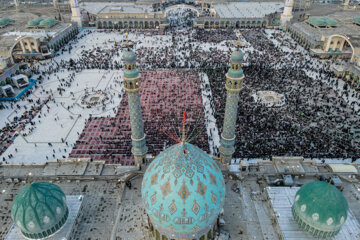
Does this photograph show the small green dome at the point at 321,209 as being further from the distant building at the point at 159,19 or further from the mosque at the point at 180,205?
the distant building at the point at 159,19

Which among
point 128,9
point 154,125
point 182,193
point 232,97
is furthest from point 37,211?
point 128,9

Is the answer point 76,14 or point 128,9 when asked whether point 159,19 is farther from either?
point 76,14

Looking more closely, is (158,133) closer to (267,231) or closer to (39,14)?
(267,231)

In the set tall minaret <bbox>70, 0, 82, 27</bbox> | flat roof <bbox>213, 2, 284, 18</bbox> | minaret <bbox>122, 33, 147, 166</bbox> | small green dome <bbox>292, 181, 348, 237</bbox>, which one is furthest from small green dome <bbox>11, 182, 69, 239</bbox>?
flat roof <bbox>213, 2, 284, 18</bbox>

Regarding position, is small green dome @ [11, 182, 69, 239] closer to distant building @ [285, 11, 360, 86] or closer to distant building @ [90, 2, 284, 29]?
distant building @ [285, 11, 360, 86]

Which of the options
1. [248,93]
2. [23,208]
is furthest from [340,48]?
[23,208]

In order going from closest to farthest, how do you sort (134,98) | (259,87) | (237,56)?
1. (237,56)
2. (134,98)
3. (259,87)
